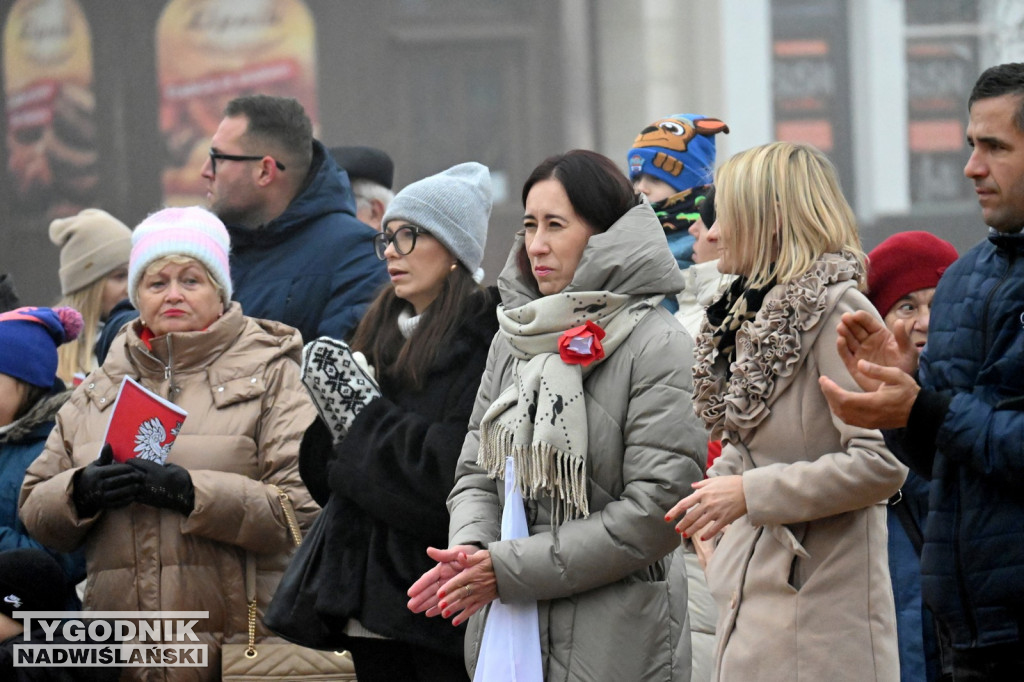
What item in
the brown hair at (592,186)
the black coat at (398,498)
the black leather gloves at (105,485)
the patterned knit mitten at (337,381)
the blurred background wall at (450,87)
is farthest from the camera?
the blurred background wall at (450,87)

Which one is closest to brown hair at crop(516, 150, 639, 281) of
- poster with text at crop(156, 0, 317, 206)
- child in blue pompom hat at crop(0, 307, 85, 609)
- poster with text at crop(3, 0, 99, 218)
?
child in blue pompom hat at crop(0, 307, 85, 609)

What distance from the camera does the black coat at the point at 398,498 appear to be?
402 centimetres

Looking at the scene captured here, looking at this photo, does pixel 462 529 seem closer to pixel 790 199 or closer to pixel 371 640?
pixel 371 640

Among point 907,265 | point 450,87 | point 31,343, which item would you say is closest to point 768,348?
point 907,265

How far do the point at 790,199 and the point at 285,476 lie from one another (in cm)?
203

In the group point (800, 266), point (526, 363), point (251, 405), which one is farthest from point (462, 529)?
point (251, 405)

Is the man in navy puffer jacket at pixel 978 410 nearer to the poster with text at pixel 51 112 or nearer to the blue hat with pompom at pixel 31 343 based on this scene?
the blue hat with pompom at pixel 31 343

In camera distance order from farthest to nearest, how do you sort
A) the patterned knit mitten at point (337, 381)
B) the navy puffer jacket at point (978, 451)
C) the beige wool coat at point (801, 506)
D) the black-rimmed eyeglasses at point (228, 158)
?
the black-rimmed eyeglasses at point (228, 158) < the patterned knit mitten at point (337, 381) < the beige wool coat at point (801, 506) < the navy puffer jacket at point (978, 451)

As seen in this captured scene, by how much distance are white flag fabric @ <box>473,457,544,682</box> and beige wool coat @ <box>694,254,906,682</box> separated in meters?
0.43

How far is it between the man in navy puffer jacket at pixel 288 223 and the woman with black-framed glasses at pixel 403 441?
0.73m

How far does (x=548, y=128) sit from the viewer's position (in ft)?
40.1

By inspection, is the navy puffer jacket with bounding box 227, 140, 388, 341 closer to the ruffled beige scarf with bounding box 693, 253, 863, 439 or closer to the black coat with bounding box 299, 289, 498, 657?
the black coat with bounding box 299, 289, 498, 657

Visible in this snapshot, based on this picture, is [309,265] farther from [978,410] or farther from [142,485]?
[978,410]

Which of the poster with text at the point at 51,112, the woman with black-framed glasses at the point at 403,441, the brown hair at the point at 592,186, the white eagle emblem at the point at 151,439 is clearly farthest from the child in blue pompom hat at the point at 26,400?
the poster with text at the point at 51,112
